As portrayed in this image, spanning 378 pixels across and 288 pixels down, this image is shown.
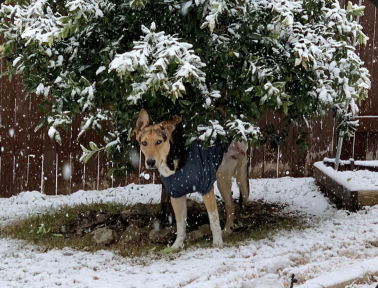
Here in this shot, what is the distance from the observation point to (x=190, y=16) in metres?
3.80

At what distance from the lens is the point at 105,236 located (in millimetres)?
4336

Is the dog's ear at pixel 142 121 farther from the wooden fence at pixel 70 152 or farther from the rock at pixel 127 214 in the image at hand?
the wooden fence at pixel 70 152

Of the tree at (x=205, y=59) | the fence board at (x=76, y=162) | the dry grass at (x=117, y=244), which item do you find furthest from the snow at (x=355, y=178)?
the fence board at (x=76, y=162)

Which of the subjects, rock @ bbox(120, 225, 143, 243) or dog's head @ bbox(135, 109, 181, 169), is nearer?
dog's head @ bbox(135, 109, 181, 169)

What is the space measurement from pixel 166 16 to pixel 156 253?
215 centimetres

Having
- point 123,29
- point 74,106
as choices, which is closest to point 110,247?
point 74,106

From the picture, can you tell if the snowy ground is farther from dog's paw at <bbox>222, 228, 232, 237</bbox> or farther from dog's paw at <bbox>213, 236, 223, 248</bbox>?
dog's paw at <bbox>222, 228, 232, 237</bbox>

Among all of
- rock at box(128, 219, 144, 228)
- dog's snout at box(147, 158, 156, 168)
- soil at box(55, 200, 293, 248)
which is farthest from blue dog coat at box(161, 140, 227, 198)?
rock at box(128, 219, 144, 228)

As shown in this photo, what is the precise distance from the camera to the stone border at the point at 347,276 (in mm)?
2867

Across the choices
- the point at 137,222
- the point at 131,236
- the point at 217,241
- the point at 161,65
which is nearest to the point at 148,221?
the point at 137,222

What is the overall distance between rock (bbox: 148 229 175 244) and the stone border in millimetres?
1760

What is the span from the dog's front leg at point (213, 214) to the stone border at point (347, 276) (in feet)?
4.04

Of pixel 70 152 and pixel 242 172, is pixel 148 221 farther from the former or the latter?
pixel 70 152

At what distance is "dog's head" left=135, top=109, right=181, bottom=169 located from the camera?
367 centimetres
